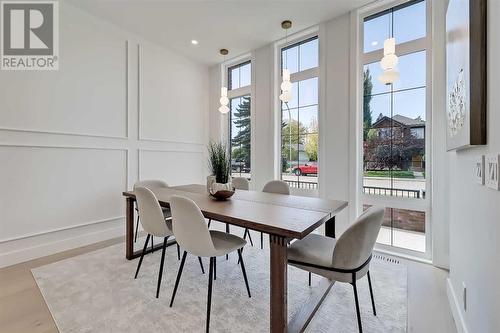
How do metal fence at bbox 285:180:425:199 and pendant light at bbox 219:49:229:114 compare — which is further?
pendant light at bbox 219:49:229:114

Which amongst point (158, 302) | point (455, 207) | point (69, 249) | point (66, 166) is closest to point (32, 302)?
point (158, 302)

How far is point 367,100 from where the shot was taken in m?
3.07

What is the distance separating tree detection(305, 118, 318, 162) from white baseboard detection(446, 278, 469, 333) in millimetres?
2080

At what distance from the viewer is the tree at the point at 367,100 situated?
3053 mm

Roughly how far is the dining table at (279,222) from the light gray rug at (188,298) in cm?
10

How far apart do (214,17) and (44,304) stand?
351 cm

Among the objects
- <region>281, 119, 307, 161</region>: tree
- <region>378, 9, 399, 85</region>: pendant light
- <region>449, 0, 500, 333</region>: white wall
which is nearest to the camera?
<region>449, 0, 500, 333</region>: white wall

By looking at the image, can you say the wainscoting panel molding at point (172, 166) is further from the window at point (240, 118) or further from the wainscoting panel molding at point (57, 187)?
the window at point (240, 118)

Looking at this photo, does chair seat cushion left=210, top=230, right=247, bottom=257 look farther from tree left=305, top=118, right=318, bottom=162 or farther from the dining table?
tree left=305, top=118, right=318, bottom=162

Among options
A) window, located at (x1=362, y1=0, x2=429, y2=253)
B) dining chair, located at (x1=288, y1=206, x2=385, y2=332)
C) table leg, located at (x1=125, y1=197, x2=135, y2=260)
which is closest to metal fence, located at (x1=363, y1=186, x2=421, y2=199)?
window, located at (x1=362, y1=0, x2=429, y2=253)

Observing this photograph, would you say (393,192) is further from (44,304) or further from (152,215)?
(44,304)

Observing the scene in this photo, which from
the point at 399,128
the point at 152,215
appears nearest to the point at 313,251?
the point at 152,215

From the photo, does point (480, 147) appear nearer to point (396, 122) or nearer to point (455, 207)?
point (455, 207)

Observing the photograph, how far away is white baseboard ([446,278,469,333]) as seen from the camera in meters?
1.49
